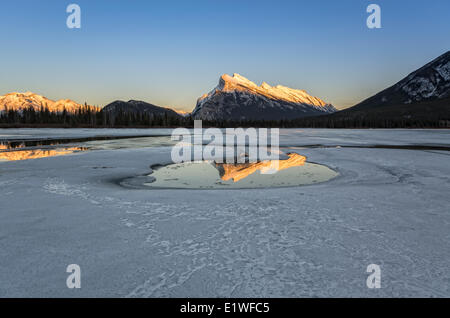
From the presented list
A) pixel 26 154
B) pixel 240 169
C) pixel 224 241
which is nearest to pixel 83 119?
pixel 26 154

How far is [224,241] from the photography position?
5602mm

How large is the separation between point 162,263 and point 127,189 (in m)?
6.77

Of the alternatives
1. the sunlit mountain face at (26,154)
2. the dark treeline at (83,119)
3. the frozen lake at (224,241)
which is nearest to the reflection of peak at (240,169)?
the frozen lake at (224,241)

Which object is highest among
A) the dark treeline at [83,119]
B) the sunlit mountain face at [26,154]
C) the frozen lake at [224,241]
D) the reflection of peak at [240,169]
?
the dark treeline at [83,119]

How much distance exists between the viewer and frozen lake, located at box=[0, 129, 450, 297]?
13.1ft

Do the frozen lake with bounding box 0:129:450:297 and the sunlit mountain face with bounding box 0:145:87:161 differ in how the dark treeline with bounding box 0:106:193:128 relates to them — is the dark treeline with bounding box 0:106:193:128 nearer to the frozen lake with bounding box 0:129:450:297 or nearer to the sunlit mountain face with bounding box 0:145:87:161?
the sunlit mountain face with bounding box 0:145:87:161

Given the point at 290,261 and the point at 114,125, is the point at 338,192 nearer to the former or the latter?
the point at 290,261

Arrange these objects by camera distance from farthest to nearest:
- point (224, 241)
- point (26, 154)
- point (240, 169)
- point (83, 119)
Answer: point (83, 119) < point (26, 154) < point (240, 169) < point (224, 241)

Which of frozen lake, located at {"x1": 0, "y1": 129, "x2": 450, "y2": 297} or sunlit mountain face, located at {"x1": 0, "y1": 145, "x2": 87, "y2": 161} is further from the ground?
sunlit mountain face, located at {"x1": 0, "y1": 145, "x2": 87, "y2": 161}

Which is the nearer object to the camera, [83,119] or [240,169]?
[240,169]

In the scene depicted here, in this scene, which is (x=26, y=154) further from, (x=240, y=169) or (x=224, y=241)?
(x=224, y=241)

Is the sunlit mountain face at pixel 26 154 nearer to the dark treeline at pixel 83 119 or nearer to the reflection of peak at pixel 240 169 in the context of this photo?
the reflection of peak at pixel 240 169

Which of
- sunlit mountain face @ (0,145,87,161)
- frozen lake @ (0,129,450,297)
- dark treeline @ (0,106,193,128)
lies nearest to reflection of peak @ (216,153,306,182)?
frozen lake @ (0,129,450,297)

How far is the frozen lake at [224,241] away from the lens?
3.98 m
